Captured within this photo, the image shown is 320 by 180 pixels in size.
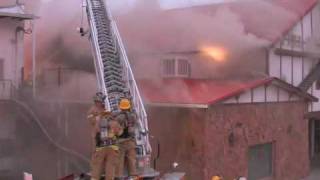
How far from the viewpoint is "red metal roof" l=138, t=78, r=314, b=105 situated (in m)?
12.2

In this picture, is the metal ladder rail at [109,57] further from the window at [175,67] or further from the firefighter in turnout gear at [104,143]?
the window at [175,67]

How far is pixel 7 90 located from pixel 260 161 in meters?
6.99

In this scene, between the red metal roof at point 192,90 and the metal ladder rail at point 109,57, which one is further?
the red metal roof at point 192,90

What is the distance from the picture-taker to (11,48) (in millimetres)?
14336

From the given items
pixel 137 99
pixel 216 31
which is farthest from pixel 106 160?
pixel 216 31

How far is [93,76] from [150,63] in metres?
1.64

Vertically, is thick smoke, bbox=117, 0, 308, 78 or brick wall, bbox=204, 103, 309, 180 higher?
thick smoke, bbox=117, 0, 308, 78

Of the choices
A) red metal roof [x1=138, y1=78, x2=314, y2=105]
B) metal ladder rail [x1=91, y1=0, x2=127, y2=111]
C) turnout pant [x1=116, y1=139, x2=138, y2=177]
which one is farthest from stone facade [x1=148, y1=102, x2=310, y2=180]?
turnout pant [x1=116, y1=139, x2=138, y2=177]

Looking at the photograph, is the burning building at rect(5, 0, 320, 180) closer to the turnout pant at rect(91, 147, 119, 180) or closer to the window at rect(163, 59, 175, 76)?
the window at rect(163, 59, 175, 76)

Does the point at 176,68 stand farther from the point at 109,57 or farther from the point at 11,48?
the point at 11,48

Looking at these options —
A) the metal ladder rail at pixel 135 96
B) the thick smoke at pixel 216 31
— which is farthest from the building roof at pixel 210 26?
the metal ladder rail at pixel 135 96

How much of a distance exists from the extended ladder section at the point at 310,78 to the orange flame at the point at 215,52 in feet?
10.9

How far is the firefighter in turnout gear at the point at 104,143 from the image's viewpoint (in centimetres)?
751

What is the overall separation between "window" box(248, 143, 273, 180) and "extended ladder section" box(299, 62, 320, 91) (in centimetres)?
321
